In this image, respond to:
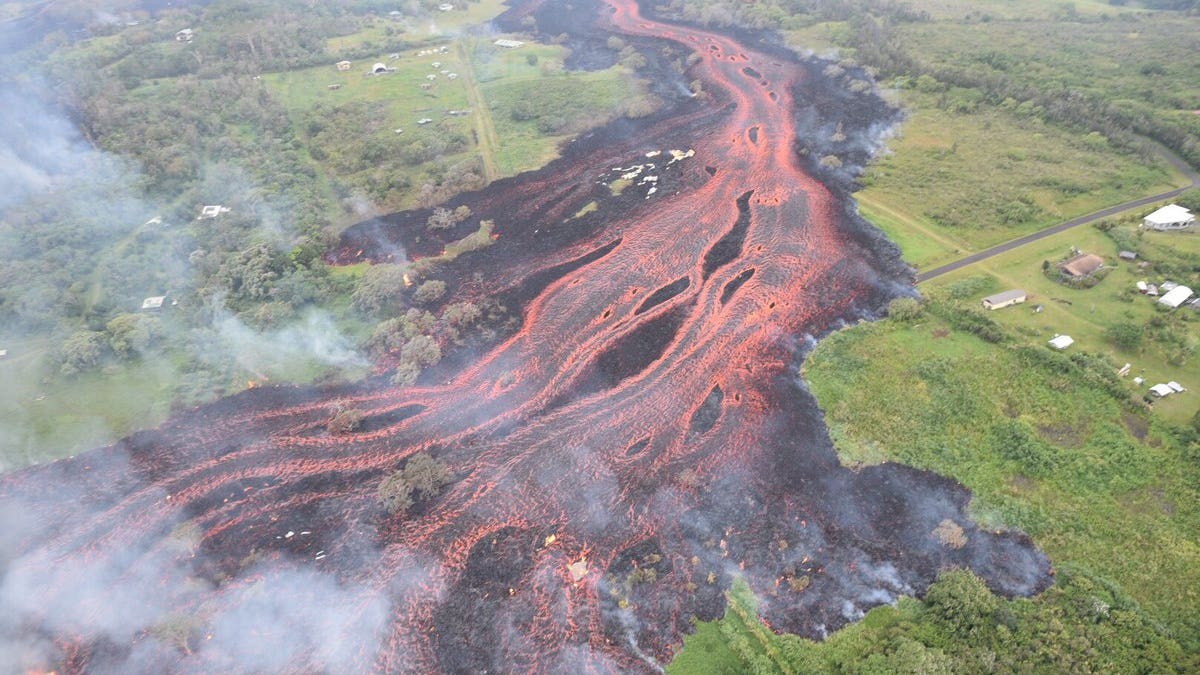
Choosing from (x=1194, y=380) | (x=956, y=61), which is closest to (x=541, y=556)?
(x=1194, y=380)

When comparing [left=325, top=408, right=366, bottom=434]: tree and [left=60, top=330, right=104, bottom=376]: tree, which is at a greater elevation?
[left=60, top=330, right=104, bottom=376]: tree

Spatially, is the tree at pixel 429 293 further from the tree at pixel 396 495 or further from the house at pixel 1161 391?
the house at pixel 1161 391

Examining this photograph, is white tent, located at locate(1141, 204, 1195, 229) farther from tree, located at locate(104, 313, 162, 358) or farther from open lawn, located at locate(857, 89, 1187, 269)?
tree, located at locate(104, 313, 162, 358)

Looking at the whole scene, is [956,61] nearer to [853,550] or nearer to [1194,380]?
[1194,380]

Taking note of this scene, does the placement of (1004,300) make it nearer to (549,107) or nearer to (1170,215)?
(1170,215)

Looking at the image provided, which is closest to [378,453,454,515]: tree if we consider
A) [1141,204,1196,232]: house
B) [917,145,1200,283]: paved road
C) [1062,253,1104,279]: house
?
[917,145,1200,283]: paved road

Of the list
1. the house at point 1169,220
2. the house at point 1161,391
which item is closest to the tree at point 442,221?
the house at point 1161,391

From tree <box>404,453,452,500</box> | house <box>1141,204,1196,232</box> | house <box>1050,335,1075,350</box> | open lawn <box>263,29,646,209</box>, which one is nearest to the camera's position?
tree <box>404,453,452,500</box>
